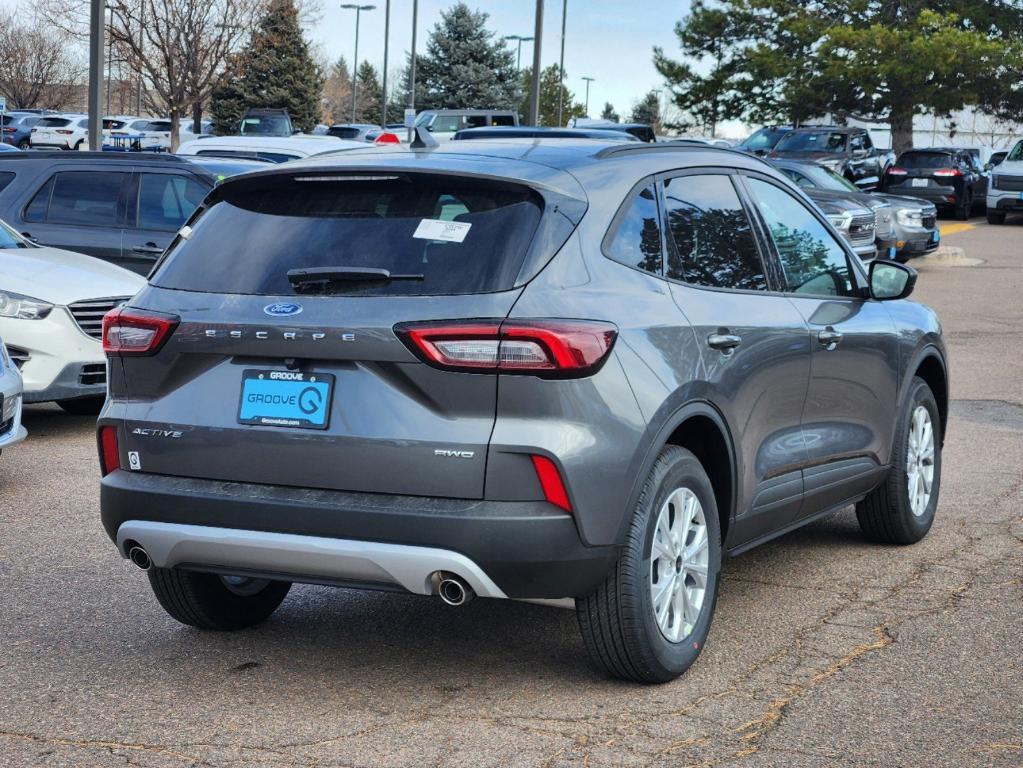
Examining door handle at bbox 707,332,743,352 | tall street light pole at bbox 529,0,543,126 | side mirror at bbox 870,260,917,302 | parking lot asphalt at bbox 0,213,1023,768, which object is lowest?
parking lot asphalt at bbox 0,213,1023,768

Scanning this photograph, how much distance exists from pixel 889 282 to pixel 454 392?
280 centimetres

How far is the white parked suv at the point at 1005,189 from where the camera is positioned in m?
34.3

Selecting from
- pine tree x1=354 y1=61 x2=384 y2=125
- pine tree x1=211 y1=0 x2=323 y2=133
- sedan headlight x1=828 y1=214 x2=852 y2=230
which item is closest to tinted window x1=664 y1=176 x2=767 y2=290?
sedan headlight x1=828 y1=214 x2=852 y2=230

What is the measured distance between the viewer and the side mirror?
20.6 feet

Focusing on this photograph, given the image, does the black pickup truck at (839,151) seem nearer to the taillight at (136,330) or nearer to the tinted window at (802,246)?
the tinted window at (802,246)

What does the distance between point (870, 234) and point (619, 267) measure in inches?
608

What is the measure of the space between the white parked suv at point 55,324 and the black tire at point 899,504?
5013 mm

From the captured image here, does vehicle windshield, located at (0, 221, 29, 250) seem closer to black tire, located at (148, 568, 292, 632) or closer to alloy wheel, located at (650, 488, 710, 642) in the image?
black tire, located at (148, 568, 292, 632)

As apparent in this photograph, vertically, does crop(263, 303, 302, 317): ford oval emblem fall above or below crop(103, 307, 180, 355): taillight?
above

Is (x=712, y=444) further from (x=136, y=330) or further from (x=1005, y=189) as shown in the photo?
(x=1005, y=189)

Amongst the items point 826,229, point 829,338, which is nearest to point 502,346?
point 829,338

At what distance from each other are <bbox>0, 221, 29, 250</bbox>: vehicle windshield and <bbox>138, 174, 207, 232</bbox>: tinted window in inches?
74.2

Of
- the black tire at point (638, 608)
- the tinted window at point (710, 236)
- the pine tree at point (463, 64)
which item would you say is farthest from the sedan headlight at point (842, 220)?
the pine tree at point (463, 64)

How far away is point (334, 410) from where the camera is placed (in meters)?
4.25
